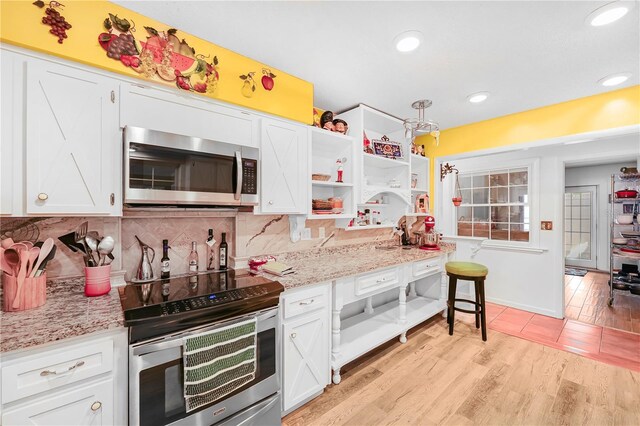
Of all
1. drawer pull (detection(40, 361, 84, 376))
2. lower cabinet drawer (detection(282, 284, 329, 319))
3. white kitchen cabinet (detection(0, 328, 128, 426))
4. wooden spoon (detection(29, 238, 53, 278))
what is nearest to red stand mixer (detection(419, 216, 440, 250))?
lower cabinet drawer (detection(282, 284, 329, 319))

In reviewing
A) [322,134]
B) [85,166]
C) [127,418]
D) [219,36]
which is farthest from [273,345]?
[219,36]

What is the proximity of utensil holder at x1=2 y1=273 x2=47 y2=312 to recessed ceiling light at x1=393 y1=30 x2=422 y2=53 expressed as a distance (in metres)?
2.46

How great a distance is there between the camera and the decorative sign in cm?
316

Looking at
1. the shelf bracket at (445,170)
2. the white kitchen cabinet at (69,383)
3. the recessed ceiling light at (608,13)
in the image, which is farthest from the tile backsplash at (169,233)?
the recessed ceiling light at (608,13)

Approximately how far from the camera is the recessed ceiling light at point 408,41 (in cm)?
177

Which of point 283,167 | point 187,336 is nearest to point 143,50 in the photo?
point 283,167

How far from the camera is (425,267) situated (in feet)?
9.73

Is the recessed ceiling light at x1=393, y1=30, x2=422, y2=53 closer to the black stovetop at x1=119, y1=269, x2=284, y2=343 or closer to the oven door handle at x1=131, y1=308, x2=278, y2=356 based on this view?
the black stovetop at x1=119, y1=269, x2=284, y2=343

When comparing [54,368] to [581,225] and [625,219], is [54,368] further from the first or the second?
[581,225]

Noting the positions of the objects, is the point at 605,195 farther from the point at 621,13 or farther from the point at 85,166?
the point at 85,166

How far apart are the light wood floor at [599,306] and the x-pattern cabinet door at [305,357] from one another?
3.61 metres

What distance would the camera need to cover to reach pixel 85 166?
1.42m

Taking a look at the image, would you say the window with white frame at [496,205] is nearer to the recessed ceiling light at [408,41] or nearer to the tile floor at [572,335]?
the tile floor at [572,335]

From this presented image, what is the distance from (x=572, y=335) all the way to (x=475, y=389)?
1.84 metres
